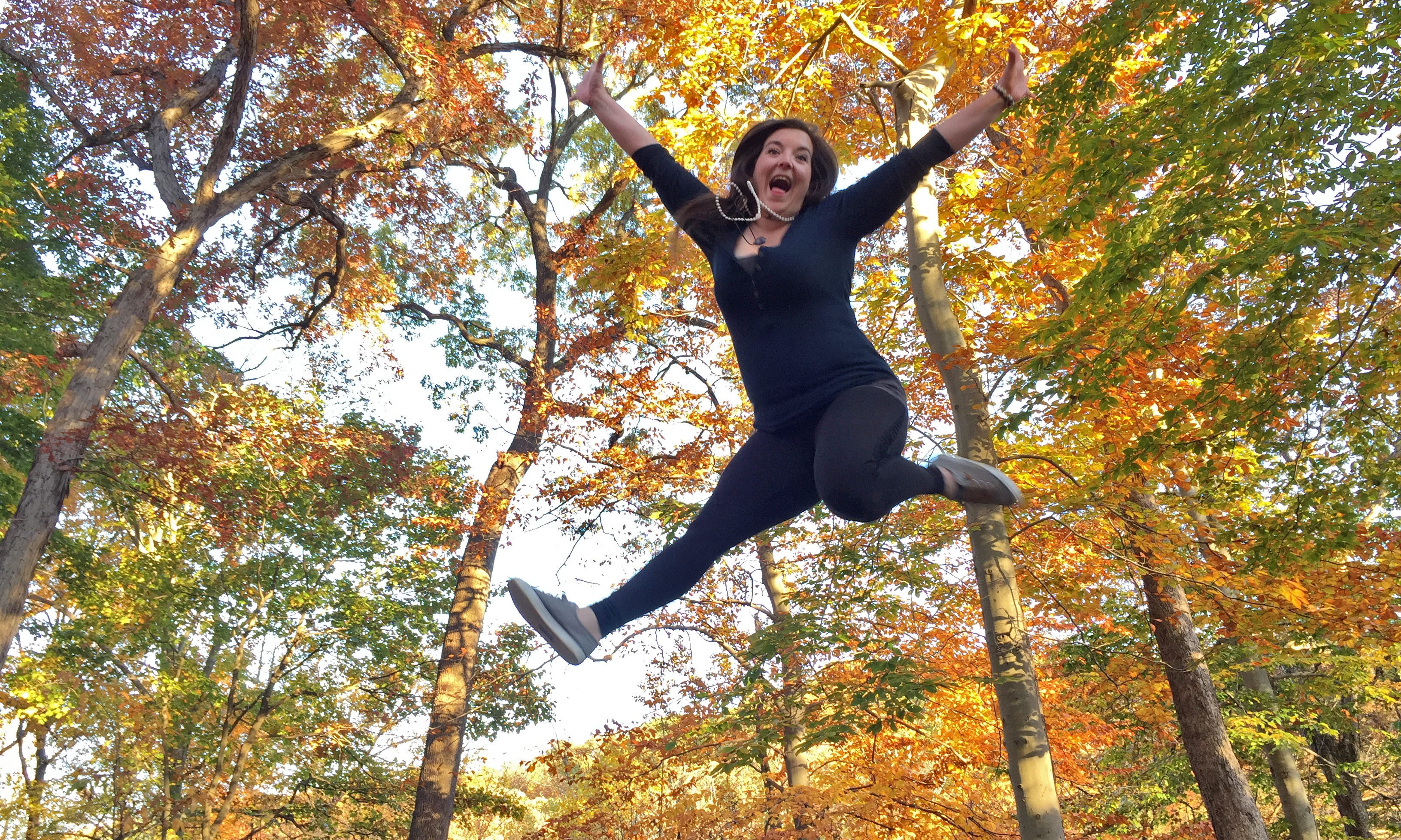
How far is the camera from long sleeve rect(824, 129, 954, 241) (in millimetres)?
Answer: 1741

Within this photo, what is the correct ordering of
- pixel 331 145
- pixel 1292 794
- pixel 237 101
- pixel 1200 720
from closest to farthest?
1. pixel 1200 720
2. pixel 237 101
3. pixel 331 145
4. pixel 1292 794

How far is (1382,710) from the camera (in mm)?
14164

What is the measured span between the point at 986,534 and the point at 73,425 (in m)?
8.33

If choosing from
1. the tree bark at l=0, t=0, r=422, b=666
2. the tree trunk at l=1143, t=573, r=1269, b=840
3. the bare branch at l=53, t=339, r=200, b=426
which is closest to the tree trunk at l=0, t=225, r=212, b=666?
the tree bark at l=0, t=0, r=422, b=666

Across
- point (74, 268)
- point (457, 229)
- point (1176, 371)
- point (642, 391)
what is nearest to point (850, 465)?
point (1176, 371)

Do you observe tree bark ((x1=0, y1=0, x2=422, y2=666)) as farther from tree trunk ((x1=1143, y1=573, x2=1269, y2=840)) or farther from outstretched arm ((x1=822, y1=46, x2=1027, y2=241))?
tree trunk ((x1=1143, y1=573, x2=1269, y2=840))

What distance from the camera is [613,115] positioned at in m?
2.06

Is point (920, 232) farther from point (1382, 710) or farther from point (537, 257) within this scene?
point (1382, 710)

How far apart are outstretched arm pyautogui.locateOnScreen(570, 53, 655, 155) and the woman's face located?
0.98ft

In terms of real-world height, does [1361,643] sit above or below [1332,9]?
below

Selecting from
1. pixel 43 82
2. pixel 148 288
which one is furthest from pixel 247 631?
pixel 43 82

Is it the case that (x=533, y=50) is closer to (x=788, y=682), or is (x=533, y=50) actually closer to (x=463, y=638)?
(x=463, y=638)

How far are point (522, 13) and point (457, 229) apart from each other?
357 centimetres

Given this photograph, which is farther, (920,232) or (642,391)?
(642,391)
